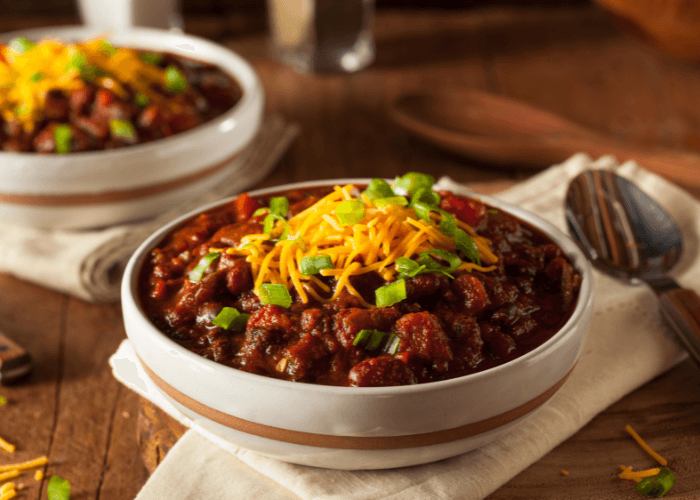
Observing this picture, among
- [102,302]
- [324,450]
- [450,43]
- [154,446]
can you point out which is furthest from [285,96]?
[324,450]

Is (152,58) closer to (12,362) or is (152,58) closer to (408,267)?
(12,362)

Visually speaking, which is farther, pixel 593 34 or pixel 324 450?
pixel 593 34

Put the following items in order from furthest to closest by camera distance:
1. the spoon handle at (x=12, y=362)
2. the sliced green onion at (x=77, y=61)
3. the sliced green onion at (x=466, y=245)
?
the sliced green onion at (x=77, y=61), the spoon handle at (x=12, y=362), the sliced green onion at (x=466, y=245)

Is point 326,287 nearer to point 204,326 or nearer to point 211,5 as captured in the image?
point 204,326

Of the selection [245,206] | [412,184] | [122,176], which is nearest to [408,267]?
[412,184]

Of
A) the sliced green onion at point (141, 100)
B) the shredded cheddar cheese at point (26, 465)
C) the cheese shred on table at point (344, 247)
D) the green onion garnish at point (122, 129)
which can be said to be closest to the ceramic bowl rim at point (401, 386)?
the cheese shred on table at point (344, 247)

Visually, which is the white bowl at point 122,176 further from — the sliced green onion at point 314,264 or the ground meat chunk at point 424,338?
the ground meat chunk at point 424,338
